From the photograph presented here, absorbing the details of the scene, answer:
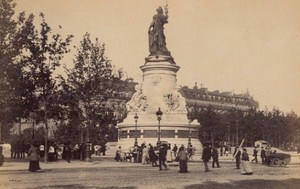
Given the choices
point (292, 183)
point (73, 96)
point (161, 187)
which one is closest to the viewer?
point (161, 187)

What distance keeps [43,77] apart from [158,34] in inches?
917

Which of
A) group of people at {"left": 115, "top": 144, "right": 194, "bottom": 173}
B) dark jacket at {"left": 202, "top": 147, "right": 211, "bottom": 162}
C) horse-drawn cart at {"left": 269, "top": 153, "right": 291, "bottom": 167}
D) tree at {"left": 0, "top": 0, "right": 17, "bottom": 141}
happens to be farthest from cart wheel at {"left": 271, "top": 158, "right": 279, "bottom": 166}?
tree at {"left": 0, "top": 0, "right": 17, "bottom": 141}

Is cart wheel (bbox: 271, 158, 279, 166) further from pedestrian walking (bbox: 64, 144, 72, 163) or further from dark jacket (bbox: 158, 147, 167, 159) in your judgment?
pedestrian walking (bbox: 64, 144, 72, 163)

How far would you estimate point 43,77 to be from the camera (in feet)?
127

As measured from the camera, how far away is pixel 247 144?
94.8 metres

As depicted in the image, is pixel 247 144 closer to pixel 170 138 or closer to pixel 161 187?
pixel 170 138

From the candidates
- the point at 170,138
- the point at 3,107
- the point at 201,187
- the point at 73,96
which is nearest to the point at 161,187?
the point at 201,187

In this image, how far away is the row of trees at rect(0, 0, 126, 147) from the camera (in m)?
35.6

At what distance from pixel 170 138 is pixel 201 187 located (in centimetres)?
3261

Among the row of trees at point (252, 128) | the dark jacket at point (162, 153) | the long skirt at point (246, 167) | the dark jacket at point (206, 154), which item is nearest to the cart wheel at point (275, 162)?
the dark jacket at point (206, 154)

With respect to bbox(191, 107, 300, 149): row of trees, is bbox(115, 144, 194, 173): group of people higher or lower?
lower

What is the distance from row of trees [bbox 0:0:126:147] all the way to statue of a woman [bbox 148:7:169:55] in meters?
11.9

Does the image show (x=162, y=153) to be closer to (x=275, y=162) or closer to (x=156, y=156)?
(x=156, y=156)

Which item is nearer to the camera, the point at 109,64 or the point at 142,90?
the point at 109,64
